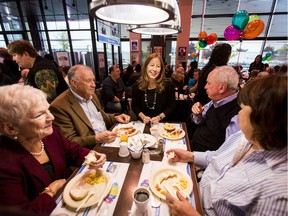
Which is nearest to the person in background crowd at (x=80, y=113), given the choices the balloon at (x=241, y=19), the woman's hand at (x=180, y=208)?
the woman's hand at (x=180, y=208)

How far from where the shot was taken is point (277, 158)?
743 mm

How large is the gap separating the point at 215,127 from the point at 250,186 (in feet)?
3.49

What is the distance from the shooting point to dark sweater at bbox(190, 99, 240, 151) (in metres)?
1.73

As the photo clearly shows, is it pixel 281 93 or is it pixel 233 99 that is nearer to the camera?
pixel 281 93

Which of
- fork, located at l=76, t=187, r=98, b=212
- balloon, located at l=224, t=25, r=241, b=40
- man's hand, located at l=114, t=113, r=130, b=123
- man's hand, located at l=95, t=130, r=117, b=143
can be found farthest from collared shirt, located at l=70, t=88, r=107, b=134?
balloon, located at l=224, t=25, r=241, b=40

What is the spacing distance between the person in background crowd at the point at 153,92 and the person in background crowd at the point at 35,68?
1.22 m

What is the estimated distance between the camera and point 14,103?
0.99 meters

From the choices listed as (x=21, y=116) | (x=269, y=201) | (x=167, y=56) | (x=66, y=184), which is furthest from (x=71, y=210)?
(x=167, y=56)

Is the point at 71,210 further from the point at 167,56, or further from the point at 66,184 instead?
the point at 167,56

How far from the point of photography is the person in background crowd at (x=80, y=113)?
5.45 feet

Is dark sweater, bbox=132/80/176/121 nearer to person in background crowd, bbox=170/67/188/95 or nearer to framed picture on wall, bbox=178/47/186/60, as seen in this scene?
person in background crowd, bbox=170/67/188/95

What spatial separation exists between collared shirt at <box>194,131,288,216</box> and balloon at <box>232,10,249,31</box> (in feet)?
14.9

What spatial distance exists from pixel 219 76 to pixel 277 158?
3.91 feet

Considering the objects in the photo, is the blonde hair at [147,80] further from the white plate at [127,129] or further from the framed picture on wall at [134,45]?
the framed picture on wall at [134,45]
